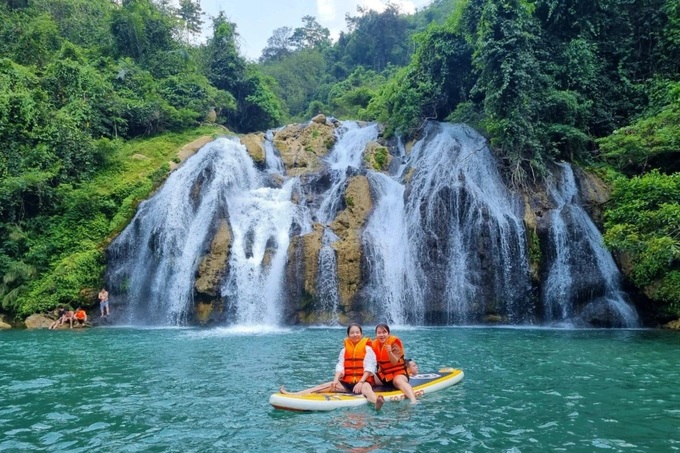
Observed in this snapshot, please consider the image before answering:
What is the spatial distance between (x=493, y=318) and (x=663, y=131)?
817 cm

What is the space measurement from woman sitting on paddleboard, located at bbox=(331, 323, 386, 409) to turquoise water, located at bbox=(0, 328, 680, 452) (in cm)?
58

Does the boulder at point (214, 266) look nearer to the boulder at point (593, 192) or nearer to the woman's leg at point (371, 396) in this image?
the woman's leg at point (371, 396)

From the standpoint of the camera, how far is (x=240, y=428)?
625cm

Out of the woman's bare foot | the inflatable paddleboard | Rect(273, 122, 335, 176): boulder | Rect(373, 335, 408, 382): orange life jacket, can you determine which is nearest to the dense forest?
Rect(273, 122, 335, 176): boulder

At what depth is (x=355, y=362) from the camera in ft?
25.0

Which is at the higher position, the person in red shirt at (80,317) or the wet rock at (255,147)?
the wet rock at (255,147)

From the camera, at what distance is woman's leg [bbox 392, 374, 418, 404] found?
24.0 feet

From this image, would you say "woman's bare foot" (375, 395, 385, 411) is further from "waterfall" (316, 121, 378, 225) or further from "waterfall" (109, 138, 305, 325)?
"waterfall" (316, 121, 378, 225)

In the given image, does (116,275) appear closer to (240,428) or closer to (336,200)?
(336,200)

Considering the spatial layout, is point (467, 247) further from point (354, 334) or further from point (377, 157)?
point (354, 334)

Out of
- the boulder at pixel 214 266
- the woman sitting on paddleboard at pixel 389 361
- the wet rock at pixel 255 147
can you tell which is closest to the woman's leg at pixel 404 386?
the woman sitting on paddleboard at pixel 389 361

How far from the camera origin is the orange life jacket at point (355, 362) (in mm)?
7605

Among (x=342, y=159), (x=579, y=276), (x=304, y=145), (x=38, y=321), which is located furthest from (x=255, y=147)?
(x=579, y=276)

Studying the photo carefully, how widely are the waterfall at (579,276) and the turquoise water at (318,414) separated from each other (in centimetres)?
346
